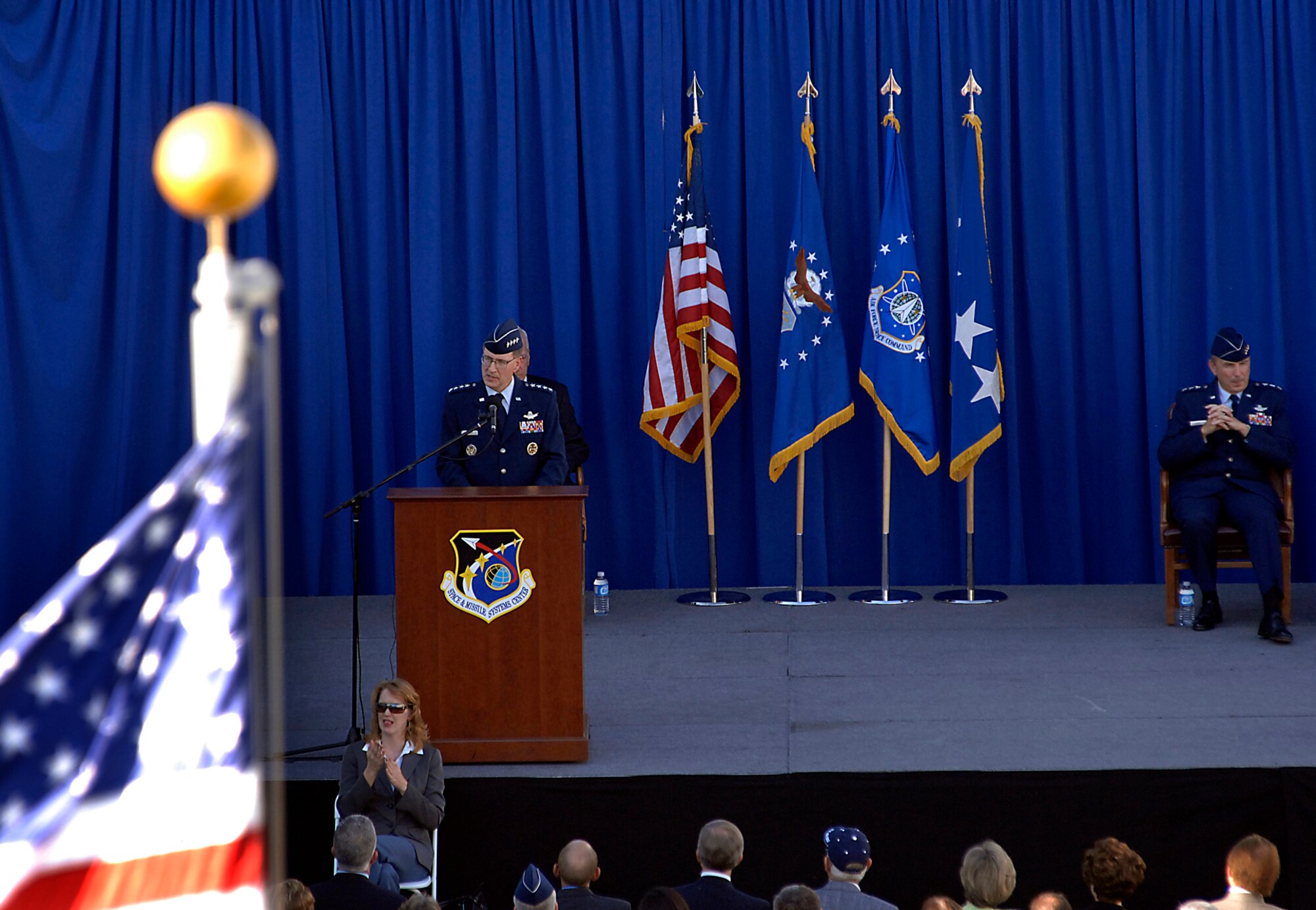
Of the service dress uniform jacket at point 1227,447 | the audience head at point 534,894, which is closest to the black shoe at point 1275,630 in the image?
the service dress uniform jacket at point 1227,447

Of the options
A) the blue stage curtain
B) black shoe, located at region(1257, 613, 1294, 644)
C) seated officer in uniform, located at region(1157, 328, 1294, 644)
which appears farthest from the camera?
the blue stage curtain

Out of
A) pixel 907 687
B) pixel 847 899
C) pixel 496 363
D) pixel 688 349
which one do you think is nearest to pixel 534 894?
pixel 847 899

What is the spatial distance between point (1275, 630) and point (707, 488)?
280 centimetres

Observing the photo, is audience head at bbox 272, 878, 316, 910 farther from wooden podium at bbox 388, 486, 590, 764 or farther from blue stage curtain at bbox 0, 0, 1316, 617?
blue stage curtain at bbox 0, 0, 1316, 617

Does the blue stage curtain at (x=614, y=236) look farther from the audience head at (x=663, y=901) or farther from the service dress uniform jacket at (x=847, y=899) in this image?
the audience head at (x=663, y=901)

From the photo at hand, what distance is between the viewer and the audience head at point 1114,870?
3.43 meters

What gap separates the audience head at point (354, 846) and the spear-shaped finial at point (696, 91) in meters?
4.59

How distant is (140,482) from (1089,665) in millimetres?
5060

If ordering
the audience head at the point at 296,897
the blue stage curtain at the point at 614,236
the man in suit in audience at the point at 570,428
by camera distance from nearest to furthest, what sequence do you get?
the audience head at the point at 296,897 < the man in suit in audience at the point at 570,428 < the blue stage curtain at the point at 614,236

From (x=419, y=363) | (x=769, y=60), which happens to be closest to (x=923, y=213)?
(x=769, y=60)

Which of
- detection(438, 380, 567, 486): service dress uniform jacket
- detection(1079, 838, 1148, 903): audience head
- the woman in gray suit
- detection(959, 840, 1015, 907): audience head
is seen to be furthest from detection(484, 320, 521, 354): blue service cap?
detection(1079, 838, 1148, 903): audience head

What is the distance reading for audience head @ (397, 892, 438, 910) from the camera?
3082 mm

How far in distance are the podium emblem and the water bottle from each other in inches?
133

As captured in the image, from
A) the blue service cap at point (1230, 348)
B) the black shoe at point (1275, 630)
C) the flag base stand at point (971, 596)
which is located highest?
the blue service cap at point (1230, 348)
